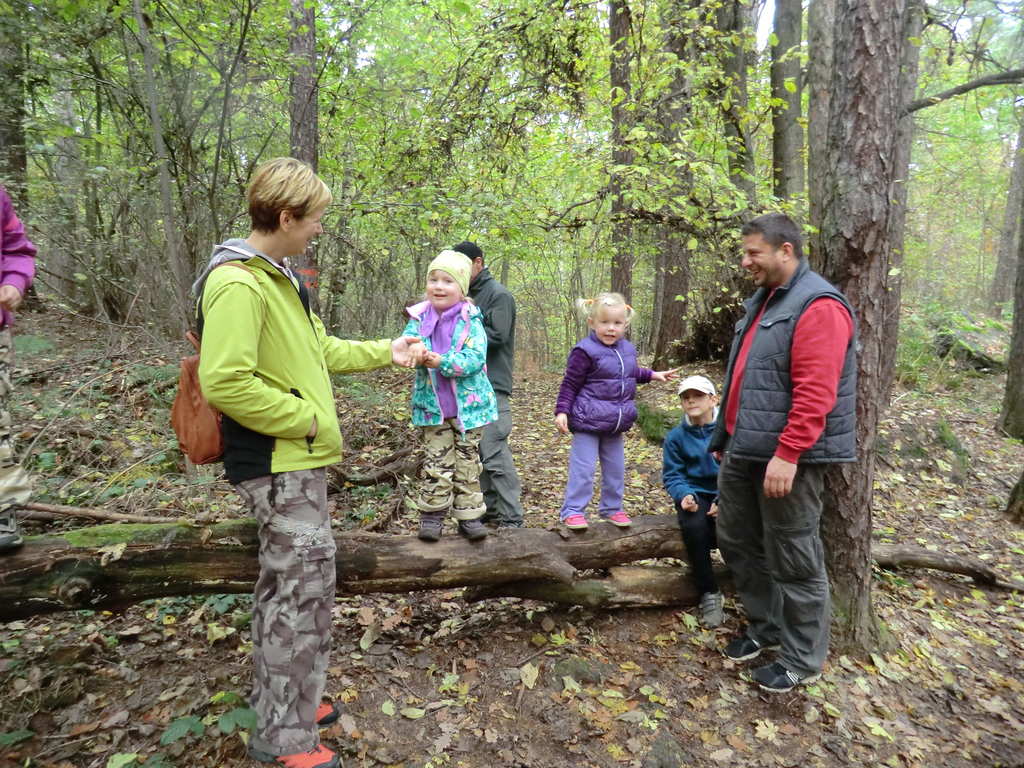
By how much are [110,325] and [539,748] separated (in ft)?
19.2

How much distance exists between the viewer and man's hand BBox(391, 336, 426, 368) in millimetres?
2768

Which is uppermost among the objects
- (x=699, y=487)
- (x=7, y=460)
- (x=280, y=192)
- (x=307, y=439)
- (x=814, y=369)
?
(x=280, y=192)

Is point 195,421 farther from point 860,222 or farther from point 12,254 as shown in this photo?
point 860,222

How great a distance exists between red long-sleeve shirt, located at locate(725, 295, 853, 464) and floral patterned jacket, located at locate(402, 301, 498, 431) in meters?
1.56

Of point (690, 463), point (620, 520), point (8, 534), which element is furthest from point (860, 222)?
point (8, 534)

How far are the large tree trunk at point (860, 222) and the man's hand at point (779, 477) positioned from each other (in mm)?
771

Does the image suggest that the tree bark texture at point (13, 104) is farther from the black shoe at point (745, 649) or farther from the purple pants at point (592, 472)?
the black shoe at point (745, 649)

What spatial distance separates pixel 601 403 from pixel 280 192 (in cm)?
244

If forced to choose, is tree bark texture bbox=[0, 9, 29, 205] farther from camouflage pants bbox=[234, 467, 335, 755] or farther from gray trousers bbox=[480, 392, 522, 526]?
camouflage pants bbox=[234, 467, 335, 755]

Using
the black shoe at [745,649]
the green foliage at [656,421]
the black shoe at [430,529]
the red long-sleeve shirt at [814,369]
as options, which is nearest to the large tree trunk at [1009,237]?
the green foliage at [656,421]

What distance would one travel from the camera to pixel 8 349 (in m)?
2.74

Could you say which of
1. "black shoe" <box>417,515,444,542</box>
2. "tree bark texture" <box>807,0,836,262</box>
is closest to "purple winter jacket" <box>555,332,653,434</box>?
"black shoe" <box>417,515,444,542</box>

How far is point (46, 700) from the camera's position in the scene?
267cm

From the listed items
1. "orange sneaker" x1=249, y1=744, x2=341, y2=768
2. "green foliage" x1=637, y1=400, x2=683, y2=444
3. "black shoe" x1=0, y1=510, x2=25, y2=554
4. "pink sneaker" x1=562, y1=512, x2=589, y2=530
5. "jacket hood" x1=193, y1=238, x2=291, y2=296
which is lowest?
"orange sneaker" x1=249, y1=744, x2=341, y2=768
